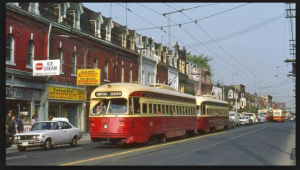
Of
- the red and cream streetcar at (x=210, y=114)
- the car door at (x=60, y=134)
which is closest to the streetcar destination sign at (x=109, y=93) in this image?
the car door at (x=60, y=134)

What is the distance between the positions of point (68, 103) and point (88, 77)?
9.47 feet

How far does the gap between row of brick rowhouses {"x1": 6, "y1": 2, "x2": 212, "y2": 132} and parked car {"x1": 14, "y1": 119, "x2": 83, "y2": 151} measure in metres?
5.26

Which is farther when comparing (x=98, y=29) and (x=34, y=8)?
(x=98, y=29)

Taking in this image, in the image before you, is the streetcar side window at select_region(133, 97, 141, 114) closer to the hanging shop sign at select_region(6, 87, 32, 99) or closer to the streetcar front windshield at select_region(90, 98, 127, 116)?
the streetcar front windshield at select_region(90, 98, 127, 116)

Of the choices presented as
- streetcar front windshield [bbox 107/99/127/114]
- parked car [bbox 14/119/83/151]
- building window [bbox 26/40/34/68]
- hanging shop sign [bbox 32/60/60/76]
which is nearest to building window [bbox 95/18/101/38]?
building window [bbox 26/40/34/68]

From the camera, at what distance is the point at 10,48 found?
24.6m

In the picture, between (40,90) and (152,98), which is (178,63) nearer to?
(40,90)

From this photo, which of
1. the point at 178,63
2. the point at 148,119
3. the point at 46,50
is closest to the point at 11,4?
the point at 46,50

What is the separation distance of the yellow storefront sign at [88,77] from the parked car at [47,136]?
333 inches

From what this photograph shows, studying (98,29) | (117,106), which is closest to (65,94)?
(98,29)

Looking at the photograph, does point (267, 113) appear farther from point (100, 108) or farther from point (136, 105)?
point (100, 108)

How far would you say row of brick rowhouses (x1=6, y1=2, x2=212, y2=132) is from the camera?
2509 centimetres

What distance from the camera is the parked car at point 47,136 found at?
1873 cm

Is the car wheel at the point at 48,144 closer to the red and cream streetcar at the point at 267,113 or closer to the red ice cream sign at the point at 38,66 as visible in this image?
the red ice cream sign at the point at 38,66
